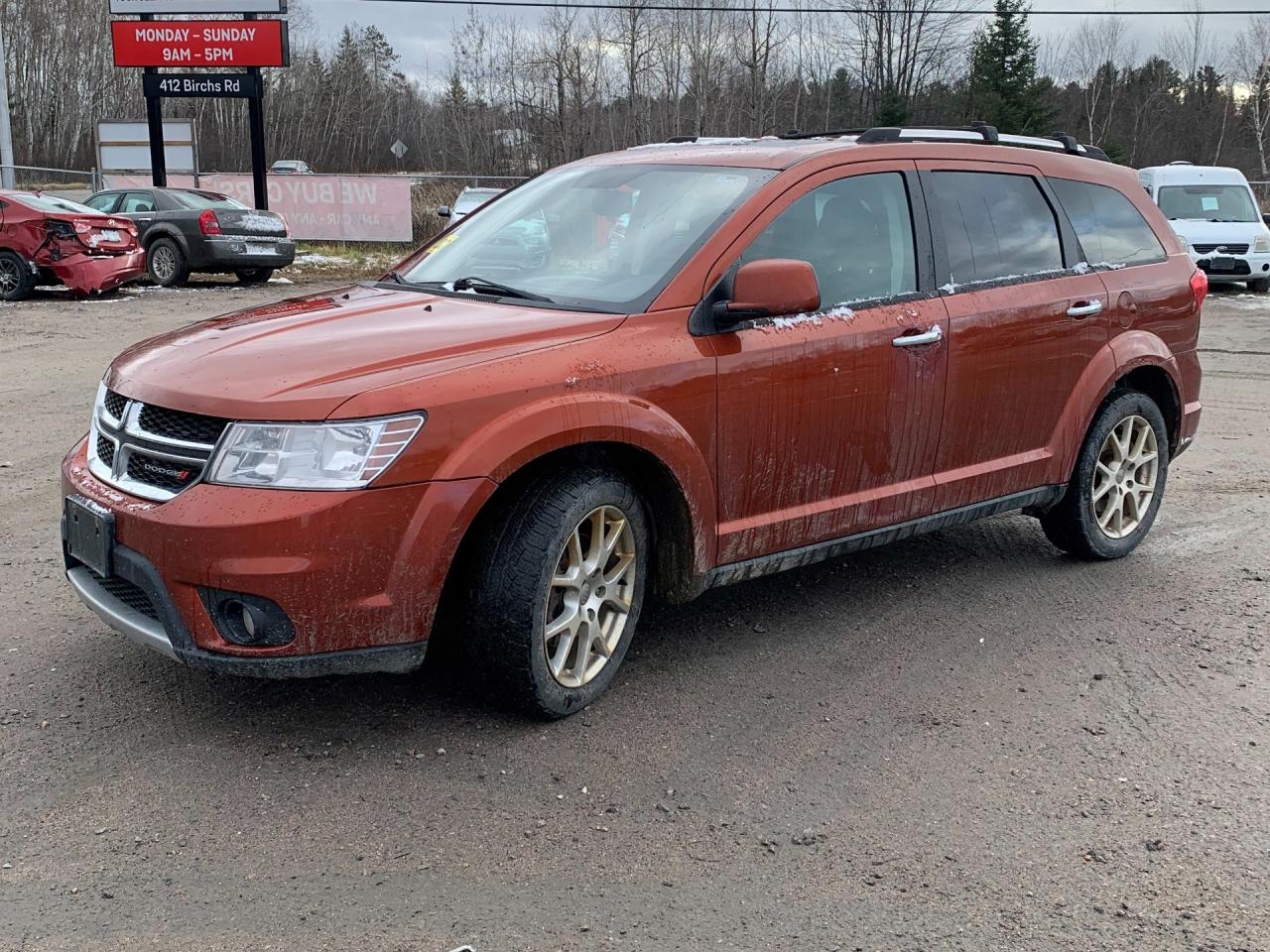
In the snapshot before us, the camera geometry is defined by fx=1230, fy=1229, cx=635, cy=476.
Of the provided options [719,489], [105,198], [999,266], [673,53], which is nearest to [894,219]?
[999,266]

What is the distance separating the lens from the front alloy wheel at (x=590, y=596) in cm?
369

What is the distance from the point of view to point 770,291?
3.82 metres

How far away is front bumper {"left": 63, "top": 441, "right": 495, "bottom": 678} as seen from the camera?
10.4 feet

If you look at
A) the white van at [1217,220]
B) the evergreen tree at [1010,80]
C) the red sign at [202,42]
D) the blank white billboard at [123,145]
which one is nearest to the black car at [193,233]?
the red sign at [202,42]

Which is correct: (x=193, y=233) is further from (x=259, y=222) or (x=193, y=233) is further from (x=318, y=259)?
(x=318, y=259)

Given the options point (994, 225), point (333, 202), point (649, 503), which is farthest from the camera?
point (333, 202)

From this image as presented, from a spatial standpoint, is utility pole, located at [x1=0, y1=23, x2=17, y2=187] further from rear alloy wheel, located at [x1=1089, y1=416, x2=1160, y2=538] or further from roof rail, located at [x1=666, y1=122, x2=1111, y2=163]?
rear alloy wheel, located at [x1=1089, y1=416, x2=1160, y2=538]

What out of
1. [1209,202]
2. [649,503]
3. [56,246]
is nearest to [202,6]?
[56,246]

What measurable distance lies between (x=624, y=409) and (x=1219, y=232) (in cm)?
1866

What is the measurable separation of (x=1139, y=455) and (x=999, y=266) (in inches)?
52.7

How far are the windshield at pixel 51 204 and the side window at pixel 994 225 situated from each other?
1343 centimetres

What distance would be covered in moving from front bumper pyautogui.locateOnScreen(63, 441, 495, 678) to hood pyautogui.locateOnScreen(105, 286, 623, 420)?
27cm

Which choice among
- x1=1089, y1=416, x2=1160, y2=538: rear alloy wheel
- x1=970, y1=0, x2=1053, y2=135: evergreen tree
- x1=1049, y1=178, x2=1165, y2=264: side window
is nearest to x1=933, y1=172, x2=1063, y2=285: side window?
x1=1049, y1=178, x2=1165, y2=264: side window

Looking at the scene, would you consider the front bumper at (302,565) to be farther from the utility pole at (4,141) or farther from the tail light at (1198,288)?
the utility pole at (4,141)
